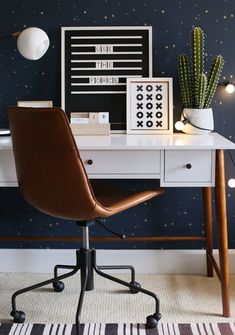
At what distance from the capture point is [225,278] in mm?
2430

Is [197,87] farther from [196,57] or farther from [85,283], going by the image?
[85,283]

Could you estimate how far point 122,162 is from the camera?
7.84 ft

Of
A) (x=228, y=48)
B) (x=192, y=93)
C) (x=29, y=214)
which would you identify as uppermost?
(x=228, y=48)

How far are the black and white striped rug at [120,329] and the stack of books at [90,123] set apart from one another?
900 millimetres

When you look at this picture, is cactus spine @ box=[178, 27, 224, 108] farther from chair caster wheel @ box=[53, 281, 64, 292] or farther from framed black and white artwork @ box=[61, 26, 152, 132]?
chair caster wheel @ box=[53, 281, 64, 292]

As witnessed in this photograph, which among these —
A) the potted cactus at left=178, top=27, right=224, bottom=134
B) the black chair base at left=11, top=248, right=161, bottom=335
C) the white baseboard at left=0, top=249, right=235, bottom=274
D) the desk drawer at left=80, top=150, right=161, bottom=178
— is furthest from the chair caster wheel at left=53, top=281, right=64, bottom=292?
the potted cactus at left=178, top=27, right=224, bottom=134

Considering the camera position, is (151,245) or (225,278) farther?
(151,245)

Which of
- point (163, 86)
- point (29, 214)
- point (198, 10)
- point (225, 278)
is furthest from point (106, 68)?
point (225, 278)

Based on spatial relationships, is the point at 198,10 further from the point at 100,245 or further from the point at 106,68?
the point at 100,245

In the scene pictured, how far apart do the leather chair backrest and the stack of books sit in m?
0.46

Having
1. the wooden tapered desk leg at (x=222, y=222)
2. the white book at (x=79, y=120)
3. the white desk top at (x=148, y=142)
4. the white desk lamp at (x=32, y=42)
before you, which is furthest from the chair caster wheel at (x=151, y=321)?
the white desk lamp at (x=32, y=42)

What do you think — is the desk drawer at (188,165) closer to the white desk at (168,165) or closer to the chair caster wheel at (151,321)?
the white desk at (168,165)

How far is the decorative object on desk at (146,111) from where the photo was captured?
2.76 meters

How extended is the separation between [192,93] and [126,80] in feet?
1.13
